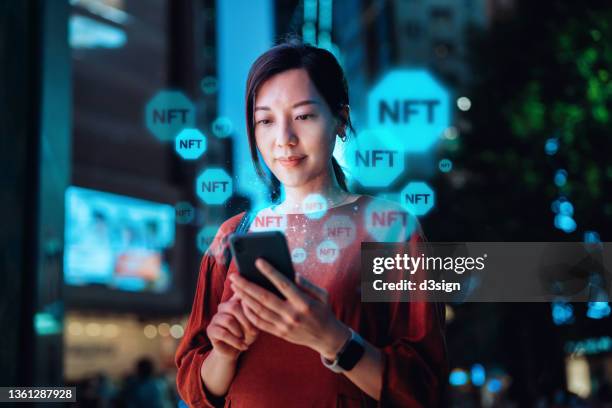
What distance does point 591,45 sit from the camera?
577 cm

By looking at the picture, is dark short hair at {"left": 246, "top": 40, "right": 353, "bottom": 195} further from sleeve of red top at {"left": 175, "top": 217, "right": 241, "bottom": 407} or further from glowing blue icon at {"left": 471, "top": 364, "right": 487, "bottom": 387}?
glowing blue icon at {"left": 471, "top": 364, "right": 487, "bottom": 387}

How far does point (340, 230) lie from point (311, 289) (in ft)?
0.82

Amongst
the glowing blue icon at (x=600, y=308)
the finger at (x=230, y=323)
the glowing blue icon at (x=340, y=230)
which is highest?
the glowing blue icon at (x=340, y=230)

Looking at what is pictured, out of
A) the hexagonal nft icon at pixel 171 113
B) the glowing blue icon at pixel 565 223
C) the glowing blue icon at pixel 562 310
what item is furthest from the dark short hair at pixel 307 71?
the glowing blue icon at pixel 565 223

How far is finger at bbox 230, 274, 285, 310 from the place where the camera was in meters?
1.30

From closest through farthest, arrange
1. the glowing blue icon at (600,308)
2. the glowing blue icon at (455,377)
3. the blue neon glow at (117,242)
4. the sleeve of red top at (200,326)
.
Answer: the sleeve of red top at (200,326) → the glowing blue icon at (455,377) → the glowing blue icon at (600,308) → the blue neon glow at (117,242)

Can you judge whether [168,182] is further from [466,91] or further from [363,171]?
[363,171]

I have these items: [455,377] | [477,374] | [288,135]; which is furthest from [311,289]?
[477,374]

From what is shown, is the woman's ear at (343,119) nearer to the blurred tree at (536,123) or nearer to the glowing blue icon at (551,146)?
the blurred tree at (536,123)

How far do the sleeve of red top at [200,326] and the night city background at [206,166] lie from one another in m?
0.08

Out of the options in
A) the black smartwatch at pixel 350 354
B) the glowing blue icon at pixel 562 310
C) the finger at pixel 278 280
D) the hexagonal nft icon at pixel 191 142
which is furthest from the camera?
the glowing blue icon at pixel 562 310

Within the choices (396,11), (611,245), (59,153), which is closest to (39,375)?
(59,153)

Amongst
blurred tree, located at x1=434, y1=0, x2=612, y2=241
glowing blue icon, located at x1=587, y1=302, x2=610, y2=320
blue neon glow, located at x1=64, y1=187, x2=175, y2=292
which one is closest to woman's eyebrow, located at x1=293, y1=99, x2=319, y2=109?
glowing blue icon, located at x1=587, y1=302, x2=610, y2=320

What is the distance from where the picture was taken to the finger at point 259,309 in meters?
1.31
